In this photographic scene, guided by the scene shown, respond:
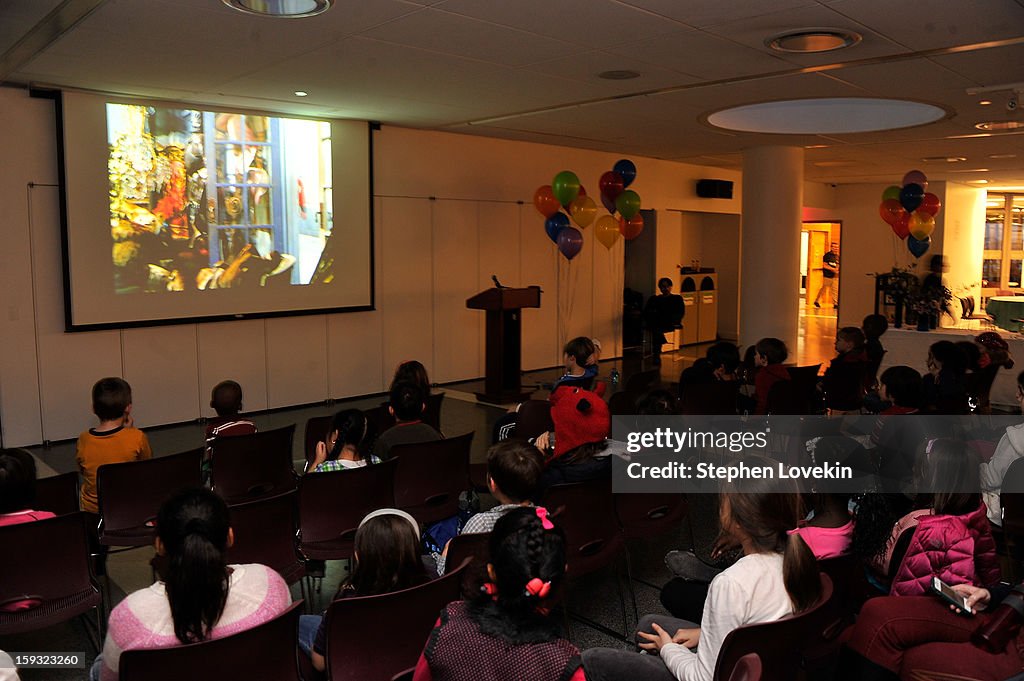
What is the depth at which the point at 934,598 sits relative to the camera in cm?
273

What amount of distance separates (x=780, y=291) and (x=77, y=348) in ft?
27.7

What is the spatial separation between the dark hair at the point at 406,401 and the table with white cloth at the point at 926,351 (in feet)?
23.0

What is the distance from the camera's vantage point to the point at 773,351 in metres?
6.89

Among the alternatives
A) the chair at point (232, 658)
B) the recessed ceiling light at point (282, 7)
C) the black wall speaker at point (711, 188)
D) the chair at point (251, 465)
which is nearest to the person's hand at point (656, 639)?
the chair at point (232, 658)

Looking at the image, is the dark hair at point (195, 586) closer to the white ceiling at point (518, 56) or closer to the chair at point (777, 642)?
the chair at point (777, 642)

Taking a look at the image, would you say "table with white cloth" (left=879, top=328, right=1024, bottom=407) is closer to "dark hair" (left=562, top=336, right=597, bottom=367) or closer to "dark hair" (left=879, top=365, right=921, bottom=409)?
"dark hair" (left=879, top=365, right=921, bottom=409)

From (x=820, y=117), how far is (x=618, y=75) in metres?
4.13

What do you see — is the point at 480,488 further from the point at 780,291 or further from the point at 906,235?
the point at 906,235

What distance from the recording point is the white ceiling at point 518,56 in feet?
16.1

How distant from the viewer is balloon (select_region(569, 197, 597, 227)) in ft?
33.6

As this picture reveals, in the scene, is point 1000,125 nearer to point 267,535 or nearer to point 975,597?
point 975,597

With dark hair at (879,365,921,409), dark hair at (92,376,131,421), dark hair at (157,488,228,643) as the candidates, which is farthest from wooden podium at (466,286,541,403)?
dark hair at (157,488,228,643)

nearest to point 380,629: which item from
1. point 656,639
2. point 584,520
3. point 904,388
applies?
point 656,639

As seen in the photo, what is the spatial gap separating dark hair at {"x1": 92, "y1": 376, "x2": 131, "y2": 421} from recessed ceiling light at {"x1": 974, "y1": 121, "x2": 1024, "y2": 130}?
919cm
